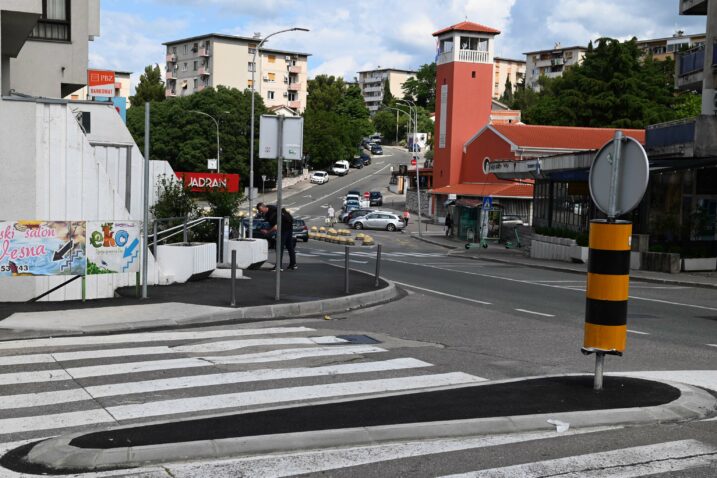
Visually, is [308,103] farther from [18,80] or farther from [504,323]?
[504,323]

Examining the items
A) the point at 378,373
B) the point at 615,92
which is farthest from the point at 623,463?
the point at 615,92

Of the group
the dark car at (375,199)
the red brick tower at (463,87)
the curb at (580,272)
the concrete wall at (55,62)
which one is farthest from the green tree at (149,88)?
the concrete wall at (55,62)

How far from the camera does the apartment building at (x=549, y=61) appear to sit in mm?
180500

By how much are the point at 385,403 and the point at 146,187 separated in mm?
8797

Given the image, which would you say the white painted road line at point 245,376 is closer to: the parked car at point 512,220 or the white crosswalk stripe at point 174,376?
the white crosswalk stripe at point 174,376

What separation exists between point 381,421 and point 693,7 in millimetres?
40771

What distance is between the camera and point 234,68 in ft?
446

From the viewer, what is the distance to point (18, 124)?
50.8 ft

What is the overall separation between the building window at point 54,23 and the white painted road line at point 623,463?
21910 mm

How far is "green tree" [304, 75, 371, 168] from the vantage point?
117125mm

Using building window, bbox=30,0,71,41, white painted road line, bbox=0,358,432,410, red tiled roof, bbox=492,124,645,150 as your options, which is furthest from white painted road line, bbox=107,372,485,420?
red tiled roof, bbox=492,124,645,150

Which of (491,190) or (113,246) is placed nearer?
(113,246)

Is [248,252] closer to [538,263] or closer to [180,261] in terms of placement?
[180,261]

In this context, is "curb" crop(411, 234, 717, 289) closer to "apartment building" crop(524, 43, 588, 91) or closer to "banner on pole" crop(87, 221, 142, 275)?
"banner on pole" crop(87, 221, 142, 275)
